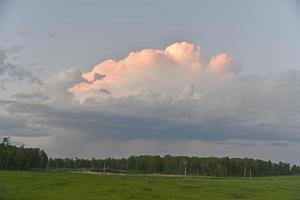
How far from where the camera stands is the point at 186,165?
458 ft

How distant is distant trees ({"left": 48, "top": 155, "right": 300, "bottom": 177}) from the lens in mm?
133875

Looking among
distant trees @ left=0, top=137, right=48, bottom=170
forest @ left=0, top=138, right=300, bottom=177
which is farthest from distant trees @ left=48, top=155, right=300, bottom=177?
distant trees @ left=0, top=137, right=48, bottom=170

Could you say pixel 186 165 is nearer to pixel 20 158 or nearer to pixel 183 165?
pixel 183 165

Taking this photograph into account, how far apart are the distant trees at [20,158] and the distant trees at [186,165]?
2289 cm

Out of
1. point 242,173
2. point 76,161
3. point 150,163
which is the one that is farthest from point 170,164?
point 76,161

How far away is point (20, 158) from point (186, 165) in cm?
5390

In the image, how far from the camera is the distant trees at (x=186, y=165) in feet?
439

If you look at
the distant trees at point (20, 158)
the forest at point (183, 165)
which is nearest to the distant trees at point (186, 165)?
the forest at point (183, 165)

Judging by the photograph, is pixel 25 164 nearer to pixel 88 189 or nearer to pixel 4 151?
pixel 4 151

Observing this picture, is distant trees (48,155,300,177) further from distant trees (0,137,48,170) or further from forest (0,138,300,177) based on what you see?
distant trees (0,137,48,170)

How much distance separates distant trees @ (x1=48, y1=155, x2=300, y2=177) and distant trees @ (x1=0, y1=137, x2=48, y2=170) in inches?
901

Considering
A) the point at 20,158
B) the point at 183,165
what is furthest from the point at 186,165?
the point at 20,158

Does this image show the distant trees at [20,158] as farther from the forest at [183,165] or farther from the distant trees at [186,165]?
the distant trees at [186,165]

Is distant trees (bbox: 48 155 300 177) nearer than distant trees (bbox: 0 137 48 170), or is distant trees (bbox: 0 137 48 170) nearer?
distant trees (bbox: 0 137 48 170)
